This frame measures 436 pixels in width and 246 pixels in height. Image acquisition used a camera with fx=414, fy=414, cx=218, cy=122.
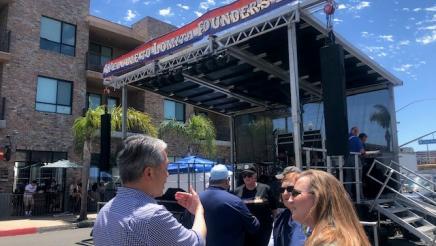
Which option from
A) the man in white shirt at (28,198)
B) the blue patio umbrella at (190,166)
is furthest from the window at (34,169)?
the blue patio umbrella at (190,166)

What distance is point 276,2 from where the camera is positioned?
772 centimetres

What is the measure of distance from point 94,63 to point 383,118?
19.1 metres

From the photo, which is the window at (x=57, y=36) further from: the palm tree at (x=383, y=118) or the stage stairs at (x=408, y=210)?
the stage stairs at (x=408, y=210)

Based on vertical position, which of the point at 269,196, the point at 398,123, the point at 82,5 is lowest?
the point at 269,196

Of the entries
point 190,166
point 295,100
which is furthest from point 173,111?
point 295,100

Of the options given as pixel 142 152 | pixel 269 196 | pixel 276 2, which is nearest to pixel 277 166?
pixel 276 2

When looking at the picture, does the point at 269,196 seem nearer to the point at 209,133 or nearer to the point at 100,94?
the point at 209,133

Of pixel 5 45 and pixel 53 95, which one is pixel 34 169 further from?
A: pixel 5 45

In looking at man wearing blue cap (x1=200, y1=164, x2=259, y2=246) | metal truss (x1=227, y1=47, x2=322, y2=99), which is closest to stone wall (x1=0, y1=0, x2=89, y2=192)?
metal truss (x1=227, y1=47, x2=322, y2=99)

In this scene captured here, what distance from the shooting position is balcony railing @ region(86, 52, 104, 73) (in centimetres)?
2400

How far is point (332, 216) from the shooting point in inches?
81.7

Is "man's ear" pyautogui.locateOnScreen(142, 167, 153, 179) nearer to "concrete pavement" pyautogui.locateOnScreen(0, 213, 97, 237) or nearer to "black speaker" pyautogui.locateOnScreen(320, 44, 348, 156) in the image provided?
"black speaker" pyautogui.locateOnScreen(320, 44, 348, 156)

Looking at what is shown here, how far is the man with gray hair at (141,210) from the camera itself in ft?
6.44

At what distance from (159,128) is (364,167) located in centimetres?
1700
